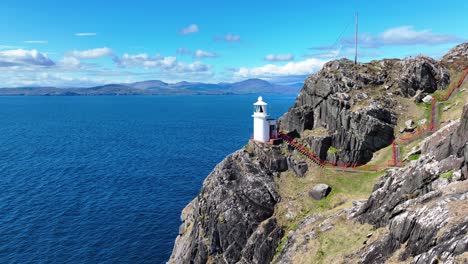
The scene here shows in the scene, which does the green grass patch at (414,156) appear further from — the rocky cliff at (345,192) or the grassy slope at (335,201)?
the grassy slope at (335,201)

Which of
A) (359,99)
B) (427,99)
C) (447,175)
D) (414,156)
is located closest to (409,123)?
(427,99)

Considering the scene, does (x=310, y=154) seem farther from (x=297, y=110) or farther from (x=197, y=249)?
(x=197, y=249)

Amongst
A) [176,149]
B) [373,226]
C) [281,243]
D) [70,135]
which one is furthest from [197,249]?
[70,135]

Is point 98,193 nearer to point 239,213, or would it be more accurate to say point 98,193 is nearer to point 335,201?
point 239,213

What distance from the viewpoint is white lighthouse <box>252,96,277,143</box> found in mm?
62031

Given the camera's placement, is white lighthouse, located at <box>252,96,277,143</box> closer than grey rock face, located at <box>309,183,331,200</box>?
No

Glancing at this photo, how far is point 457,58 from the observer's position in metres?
71.2

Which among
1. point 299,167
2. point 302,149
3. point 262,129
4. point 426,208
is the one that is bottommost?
point 299,167

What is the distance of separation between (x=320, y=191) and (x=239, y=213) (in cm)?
1247

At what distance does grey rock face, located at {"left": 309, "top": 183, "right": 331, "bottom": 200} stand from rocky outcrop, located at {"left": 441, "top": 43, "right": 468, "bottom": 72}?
39599 mm

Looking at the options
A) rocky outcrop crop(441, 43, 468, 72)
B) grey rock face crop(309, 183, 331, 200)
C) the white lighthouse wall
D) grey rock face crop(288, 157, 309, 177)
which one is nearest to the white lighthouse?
the white lighthouse wall

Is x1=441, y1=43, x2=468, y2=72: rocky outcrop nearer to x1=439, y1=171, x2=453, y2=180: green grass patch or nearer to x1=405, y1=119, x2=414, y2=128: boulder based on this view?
x1=405, y1=119, x2=414, y2=128: boulder

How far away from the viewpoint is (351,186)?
52562 mm

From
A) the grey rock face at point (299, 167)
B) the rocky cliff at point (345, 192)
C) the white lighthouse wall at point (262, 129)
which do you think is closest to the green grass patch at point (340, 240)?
the rocky cliff at point (345, 192)
